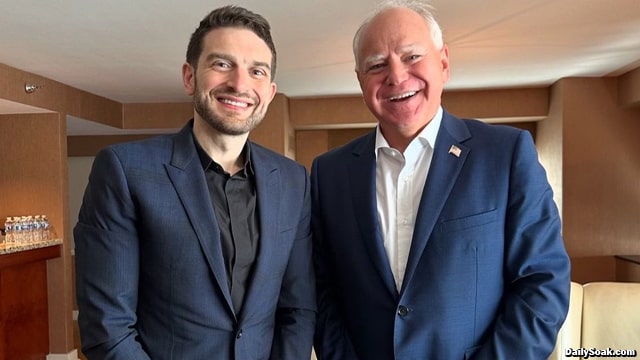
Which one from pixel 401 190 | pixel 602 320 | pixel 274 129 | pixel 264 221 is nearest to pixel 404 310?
pixel 401 190

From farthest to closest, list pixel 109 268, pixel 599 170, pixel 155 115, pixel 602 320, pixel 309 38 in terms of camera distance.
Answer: pixel 155 115, pixel 599 170, pixel 309 38, pixel 602 320, pixel 109 268

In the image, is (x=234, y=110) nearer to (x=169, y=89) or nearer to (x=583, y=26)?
(x=583, y=26)

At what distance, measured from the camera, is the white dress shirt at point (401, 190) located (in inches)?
54.5

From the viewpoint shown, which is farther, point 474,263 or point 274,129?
point 274,129

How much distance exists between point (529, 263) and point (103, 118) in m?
6.30

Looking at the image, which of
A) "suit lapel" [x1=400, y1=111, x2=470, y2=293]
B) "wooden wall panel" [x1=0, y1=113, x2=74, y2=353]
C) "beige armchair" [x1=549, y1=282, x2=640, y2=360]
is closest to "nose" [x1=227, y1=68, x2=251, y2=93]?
"suit lapel" [x1=400, y1=111, x2=470, y2=293]

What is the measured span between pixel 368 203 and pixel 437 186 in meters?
0.19

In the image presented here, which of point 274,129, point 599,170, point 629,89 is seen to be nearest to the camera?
point 629,89

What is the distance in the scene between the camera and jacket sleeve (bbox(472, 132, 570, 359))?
126 centimetres

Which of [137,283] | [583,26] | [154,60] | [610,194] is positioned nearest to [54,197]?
[154,60]

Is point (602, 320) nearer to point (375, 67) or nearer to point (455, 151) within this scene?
point (455, 151)

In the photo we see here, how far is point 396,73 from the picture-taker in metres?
1.36

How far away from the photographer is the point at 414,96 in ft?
4.53

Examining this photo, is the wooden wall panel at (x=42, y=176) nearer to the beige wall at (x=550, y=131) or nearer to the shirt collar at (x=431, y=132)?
the beige wall at (x=550, y=131)
